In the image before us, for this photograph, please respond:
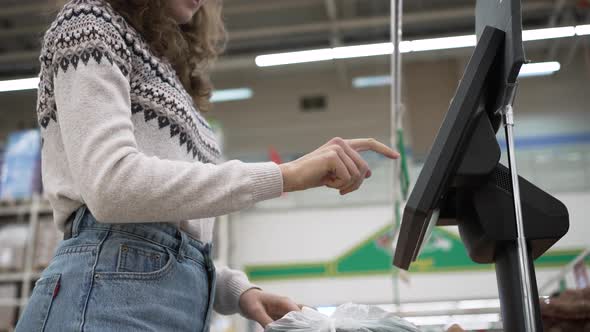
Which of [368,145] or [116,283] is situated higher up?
[368,145]

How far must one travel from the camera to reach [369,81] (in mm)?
8328

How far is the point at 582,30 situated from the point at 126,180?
1.22m

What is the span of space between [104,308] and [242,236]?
6701 mm

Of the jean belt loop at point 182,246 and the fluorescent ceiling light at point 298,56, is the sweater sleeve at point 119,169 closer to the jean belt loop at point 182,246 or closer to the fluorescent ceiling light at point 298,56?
the jean belt loop at point 182,246

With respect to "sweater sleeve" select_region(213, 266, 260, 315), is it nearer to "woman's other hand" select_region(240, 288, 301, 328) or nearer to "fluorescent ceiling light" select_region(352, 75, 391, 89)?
"woman's other hand" select_region(240, 288, 301, 328)

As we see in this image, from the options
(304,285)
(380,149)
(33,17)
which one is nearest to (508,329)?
(380,149)

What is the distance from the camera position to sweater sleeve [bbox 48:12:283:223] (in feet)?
2.28

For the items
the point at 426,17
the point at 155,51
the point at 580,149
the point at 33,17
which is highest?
the point at 33,17

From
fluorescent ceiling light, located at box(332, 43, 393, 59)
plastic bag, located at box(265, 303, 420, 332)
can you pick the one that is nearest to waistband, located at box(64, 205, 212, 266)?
plastic bag, located at box(265, 303, 420, 332)

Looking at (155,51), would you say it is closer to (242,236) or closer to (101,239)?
(101,239)

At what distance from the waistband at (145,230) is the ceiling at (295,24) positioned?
260 inches

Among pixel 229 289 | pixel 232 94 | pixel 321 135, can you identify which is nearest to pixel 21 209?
pixel 232 94

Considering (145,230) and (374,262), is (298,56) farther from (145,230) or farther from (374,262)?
(145,230)

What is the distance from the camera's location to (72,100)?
73cm
